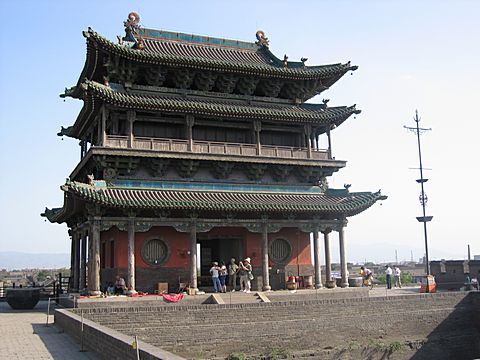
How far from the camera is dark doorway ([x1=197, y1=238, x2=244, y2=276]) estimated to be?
106 feet

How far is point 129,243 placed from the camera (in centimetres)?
2745

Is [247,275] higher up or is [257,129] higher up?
[257,129]

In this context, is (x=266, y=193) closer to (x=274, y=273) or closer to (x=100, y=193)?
(x=274, y=273)

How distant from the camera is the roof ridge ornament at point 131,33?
30609 mm

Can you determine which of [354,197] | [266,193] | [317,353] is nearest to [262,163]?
[266,193]

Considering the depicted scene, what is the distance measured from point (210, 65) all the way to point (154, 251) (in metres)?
10.5

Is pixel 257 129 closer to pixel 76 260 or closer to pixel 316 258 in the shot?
pixel 316 258

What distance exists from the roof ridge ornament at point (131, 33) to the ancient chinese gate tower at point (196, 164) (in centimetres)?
11

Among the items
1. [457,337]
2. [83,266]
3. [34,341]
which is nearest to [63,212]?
[83,266]

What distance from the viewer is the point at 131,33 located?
31.8 m

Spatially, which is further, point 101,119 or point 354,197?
point 354,197

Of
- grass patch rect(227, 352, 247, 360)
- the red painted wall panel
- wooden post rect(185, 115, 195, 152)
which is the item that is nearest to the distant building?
the red painted wall panel

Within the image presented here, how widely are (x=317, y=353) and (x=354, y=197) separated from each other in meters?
12.0

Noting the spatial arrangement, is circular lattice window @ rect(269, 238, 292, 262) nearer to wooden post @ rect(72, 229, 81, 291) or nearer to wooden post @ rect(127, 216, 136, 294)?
wooden post @ rect(127, 216, 136, 294)
